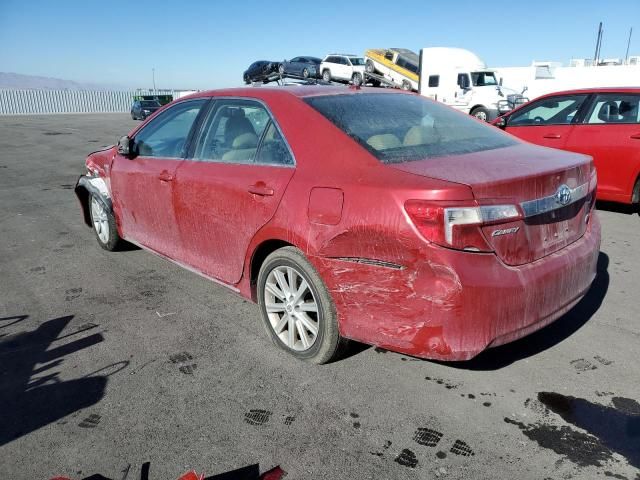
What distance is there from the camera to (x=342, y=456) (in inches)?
91.0

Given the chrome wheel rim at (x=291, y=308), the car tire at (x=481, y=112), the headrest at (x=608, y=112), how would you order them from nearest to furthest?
the chrome wheel rim at (x=291, y=308)
the headrest at (x=608, y=112)
the car tire at (x=481, y=112)

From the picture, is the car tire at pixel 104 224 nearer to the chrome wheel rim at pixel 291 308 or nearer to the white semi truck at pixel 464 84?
the chrome wheel rim at pixel 291 308

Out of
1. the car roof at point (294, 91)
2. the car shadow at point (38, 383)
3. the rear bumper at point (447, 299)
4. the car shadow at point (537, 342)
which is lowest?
the car shadow at point (38, 383)

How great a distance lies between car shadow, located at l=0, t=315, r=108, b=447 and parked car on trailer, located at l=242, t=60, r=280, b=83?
102 ft

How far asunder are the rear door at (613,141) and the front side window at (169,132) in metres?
5.15

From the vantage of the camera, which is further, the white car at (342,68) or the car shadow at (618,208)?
the white car at (342,68)

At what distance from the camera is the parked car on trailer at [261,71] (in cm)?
3343

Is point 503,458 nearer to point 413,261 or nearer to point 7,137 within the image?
point 413,261

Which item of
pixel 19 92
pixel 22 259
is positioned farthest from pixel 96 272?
pixel 19 92

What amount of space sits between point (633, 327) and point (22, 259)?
5368mm

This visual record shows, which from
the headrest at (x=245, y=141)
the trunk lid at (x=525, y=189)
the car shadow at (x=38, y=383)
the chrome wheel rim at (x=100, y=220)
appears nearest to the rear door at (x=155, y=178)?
the chrome wheel rim at (x=100, y=220)

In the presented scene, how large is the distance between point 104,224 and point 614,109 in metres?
A: 6.32

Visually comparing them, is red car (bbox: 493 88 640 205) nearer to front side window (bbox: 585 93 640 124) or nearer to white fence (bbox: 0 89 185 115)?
front side window (bbox: 585 93 640 124)

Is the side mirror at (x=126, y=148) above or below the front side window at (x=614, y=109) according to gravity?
below
